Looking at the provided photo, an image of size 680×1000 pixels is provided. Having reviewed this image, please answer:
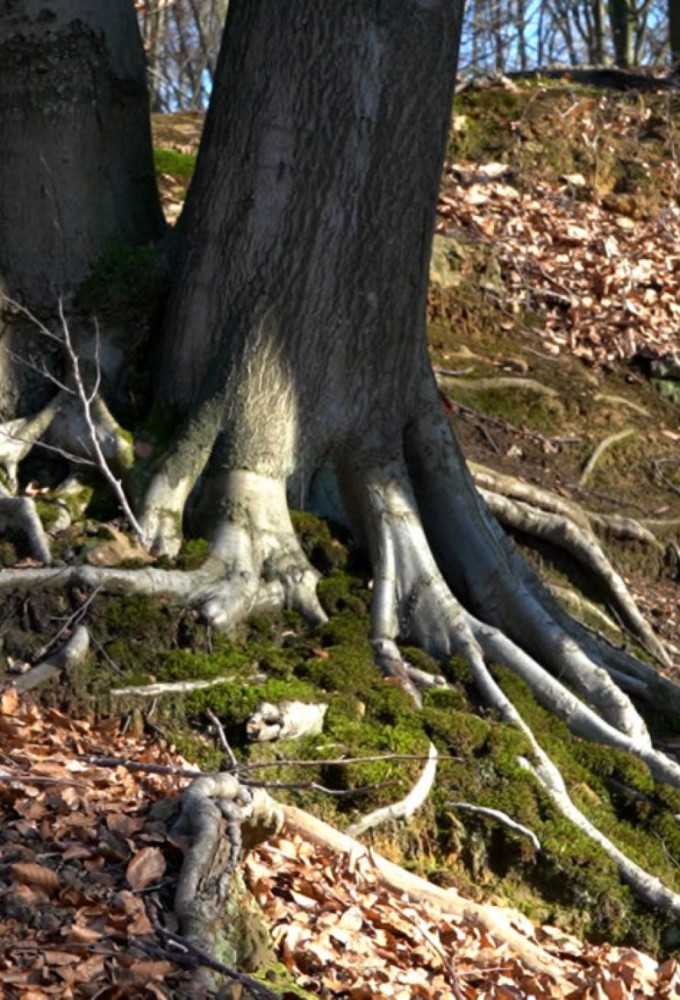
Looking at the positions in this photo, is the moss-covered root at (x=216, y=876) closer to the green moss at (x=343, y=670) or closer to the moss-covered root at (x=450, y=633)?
the green moss at (x=343, y=670)

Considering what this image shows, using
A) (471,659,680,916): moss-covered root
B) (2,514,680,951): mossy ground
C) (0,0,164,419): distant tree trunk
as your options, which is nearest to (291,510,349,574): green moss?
(2,514,680,951): mossy ground

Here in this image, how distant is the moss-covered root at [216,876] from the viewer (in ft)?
12.9

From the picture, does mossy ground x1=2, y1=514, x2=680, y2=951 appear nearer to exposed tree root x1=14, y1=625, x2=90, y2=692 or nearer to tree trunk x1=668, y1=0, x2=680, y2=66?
exposed tree root x1=14, y1=625, x2=90, y2=692

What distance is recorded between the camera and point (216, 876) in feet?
13.6

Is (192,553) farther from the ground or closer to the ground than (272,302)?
closer to the ground

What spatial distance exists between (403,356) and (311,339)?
1.64 feet

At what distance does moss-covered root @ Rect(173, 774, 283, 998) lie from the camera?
392 cm

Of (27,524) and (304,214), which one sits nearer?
(27,524)

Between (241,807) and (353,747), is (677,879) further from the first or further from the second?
(241,807)

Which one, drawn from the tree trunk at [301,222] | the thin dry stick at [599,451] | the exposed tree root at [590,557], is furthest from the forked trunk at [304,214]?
the thin dry stick at [599,451]

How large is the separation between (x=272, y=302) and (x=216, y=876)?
3529 mm

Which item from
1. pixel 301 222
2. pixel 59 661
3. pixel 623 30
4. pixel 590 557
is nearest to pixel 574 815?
pixel 59 661

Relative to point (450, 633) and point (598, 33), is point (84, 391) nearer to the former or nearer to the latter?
point (450, 633)

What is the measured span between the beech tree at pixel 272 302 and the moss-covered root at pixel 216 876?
7.60 feet
